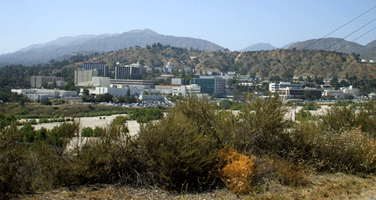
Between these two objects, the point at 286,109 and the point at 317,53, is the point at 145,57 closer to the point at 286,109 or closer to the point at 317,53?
the point at 317,53

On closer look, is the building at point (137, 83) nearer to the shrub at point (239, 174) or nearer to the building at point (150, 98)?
the building at point (150, 98)

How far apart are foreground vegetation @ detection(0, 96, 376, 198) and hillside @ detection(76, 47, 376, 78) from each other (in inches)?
3519

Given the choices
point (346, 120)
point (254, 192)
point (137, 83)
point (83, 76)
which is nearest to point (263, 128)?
point (254, 192)

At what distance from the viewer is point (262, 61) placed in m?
128

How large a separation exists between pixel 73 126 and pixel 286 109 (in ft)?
15.8

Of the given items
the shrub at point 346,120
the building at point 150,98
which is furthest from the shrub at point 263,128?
the building at point 150,98

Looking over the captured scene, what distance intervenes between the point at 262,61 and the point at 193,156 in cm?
12829

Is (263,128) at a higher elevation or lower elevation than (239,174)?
higher

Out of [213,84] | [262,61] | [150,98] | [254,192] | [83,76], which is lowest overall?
[150,98]

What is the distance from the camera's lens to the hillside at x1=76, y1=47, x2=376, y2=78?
98706 mm

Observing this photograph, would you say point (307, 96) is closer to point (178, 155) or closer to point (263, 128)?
point (263, 128)

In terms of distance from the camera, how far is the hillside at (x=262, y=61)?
98.7 meters

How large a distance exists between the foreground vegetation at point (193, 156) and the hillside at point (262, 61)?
293 feet

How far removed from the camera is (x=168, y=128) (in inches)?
216
